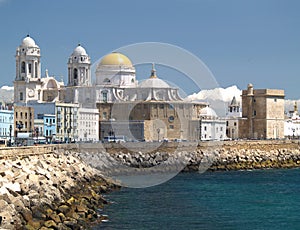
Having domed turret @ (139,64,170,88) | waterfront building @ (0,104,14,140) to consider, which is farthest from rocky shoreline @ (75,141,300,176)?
domed turret @ (139,64,170,88)

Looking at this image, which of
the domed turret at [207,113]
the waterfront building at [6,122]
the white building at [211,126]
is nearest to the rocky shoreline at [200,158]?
the waterfront building at [6,122]

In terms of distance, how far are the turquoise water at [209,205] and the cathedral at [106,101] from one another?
3705 centimetres

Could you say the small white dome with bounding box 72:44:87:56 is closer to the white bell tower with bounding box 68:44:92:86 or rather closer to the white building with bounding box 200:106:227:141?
the white bell tower with bounding box 68:44:92:86

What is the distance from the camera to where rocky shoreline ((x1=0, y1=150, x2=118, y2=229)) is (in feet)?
81.4

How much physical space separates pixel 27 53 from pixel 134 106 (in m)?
15.9

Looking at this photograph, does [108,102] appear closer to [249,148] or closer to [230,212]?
[249,148]

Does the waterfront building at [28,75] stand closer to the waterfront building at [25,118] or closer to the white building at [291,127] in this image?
the waterfront building at [25,118]

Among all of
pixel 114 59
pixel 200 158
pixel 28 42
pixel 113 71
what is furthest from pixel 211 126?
pixel 200 158

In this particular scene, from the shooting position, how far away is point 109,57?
101000 mm

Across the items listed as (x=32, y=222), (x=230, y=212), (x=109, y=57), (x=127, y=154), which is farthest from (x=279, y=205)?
(x=109, y=57)

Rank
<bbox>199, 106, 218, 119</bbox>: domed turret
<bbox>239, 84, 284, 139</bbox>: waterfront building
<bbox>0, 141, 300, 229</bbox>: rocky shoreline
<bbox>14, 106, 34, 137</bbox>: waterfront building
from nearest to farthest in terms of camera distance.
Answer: <bbox>0, 141, 300, 229</bbox>: rocky shoreline, <bbox>14, 106, 34, 137</bbox>: waterfront building, <bbox>199, 106, 218, 119</bbox>: domed turret, <bbox>239, 84, 284, 139</bbox>: waterfront building

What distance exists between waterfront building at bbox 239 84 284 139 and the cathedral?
5.48 meters

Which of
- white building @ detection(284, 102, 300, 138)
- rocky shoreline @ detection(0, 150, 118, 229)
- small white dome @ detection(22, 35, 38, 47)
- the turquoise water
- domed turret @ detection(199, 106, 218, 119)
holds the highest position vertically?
small white dome @ detection(22, 35, 38, 47)

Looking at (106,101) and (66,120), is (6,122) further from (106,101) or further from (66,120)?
(106,101)
